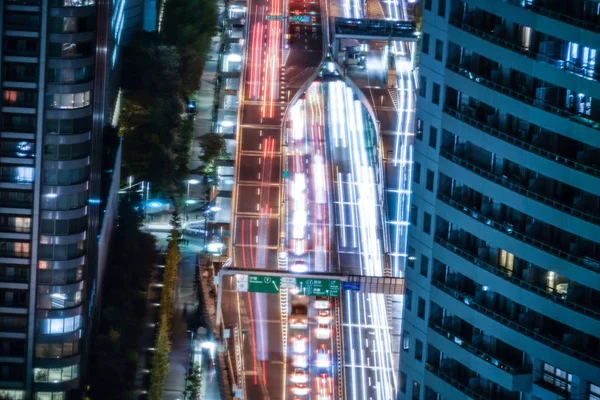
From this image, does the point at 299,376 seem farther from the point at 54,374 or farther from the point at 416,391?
the point at 416,391

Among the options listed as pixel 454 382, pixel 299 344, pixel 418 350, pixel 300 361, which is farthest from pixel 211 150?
pixel 454 382

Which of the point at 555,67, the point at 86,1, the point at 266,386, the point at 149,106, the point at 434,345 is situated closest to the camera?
the point at 555,67

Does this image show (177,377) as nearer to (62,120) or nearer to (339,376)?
(339,376)

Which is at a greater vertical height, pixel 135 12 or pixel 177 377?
pixel 135 12

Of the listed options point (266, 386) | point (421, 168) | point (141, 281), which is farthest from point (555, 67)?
point (141, 281)

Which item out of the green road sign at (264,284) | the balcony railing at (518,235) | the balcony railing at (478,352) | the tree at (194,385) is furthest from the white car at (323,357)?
the balcony railing at (518,235)

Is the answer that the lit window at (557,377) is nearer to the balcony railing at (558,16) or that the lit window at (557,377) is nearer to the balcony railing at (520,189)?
the balcony railing at (520,189)
